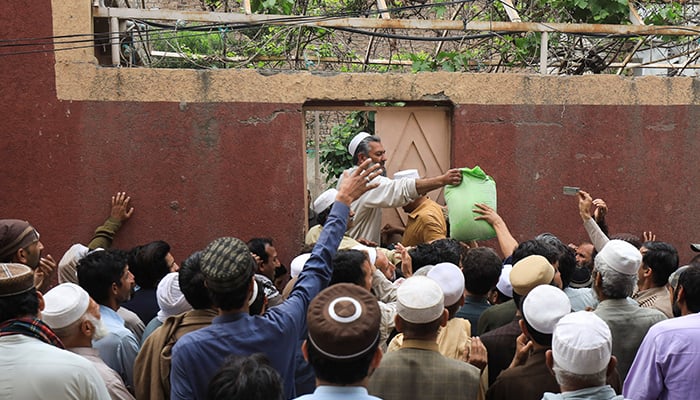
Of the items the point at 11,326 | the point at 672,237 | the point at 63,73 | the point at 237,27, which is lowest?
the point at 672,237

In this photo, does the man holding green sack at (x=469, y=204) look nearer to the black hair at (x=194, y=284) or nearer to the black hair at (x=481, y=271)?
the black hair at (x=481, y=271)

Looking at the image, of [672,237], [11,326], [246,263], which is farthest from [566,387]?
[672,237]

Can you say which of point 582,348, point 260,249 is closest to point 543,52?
point 260,249

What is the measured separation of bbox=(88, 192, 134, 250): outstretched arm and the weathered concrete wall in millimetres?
105

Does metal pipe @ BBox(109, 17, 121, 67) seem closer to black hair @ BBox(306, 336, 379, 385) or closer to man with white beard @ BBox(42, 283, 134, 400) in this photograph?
man with white beard @ BBox(42, 283, 134, 400)

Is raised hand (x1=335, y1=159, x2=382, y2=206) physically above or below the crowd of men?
above

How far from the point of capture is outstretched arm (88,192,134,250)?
6.28 meters

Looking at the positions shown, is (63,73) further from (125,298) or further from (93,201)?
(125,298)

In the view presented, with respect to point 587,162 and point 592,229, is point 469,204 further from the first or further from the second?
point 587,162

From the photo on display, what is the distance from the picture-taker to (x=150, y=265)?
4.60m

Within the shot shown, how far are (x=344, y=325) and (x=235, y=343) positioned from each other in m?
0.68

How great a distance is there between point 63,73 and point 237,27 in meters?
1.56

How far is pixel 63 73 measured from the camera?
6.21 m

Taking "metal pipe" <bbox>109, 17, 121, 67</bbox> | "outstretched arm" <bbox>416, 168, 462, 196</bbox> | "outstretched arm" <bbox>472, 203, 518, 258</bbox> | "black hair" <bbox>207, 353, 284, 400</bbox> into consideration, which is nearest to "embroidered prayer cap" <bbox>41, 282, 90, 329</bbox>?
"black hair" <bbox>207, 353, 284, 400</bbox>
